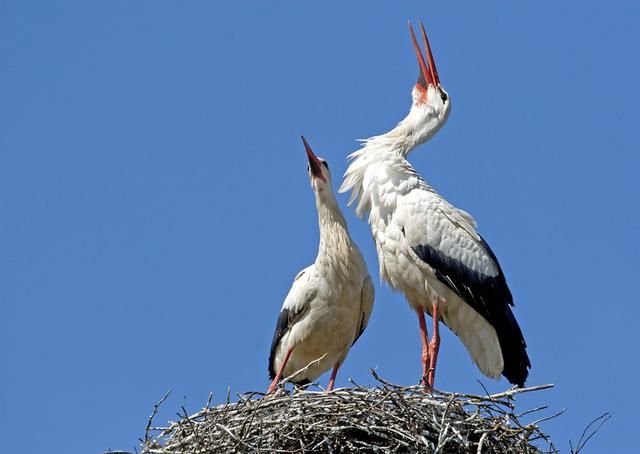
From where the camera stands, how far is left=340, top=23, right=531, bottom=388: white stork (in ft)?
32.2

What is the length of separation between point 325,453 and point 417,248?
70.6 inches

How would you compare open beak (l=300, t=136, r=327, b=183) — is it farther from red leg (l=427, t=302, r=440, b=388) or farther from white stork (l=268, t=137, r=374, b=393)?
red leg (l=427, t=302, r=440, b=388)

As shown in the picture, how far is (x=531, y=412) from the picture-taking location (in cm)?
847

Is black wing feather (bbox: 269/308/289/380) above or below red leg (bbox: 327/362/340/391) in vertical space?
above

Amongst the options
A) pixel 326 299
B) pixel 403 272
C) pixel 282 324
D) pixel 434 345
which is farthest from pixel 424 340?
pixel 282 324

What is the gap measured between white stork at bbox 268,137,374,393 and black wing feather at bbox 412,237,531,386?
2.33ft

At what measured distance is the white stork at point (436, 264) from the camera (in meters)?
9.80

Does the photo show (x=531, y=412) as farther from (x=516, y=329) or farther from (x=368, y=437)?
(x=516, y=329)

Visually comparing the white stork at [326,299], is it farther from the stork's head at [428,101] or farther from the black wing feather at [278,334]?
the stork's head at [428,101]

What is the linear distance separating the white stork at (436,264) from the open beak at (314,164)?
300 millimetres

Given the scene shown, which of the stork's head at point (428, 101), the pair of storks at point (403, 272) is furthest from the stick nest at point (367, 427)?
the stork's head at point (428, 101)

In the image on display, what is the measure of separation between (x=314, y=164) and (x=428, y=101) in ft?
2.73

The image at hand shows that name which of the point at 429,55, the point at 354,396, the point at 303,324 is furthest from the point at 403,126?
the point at 354,396

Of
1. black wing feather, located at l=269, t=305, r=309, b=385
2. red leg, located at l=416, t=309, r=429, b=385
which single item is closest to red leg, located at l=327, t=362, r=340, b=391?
black wing feather, located at l=269, t=305, r=309, b=385
